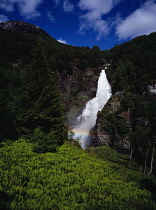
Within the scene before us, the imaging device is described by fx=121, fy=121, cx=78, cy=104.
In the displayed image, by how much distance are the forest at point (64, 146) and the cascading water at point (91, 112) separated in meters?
3.41

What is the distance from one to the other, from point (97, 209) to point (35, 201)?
273 centimetres

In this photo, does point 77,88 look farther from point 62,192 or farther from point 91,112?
point 62,192

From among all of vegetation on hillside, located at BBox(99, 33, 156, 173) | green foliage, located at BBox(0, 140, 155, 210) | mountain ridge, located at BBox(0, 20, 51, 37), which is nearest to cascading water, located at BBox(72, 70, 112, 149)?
vegetation on hillside, located at BBox(99, 33, 156, 173)

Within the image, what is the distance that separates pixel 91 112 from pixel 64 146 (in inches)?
949

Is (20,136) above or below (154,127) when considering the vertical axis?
below

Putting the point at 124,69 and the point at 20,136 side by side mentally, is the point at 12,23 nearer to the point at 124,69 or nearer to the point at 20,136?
the point at 124,69

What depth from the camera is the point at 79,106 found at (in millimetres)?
42500

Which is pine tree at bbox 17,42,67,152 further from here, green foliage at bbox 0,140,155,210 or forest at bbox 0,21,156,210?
green foliage at bbox 0,140,155,210

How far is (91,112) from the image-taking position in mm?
38594

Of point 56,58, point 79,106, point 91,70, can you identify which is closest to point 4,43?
point 56,58

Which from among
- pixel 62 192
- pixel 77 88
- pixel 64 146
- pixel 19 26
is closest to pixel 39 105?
pixel 64 146

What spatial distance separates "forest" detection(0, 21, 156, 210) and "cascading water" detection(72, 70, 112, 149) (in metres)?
3.41

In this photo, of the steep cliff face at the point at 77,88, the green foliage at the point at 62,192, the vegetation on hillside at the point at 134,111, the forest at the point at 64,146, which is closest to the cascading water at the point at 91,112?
the steep cliff face at the point at 77,88

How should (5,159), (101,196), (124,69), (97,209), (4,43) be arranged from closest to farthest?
(97,209) → (101,196) → (5,159) → (124,69) → (4,43)
